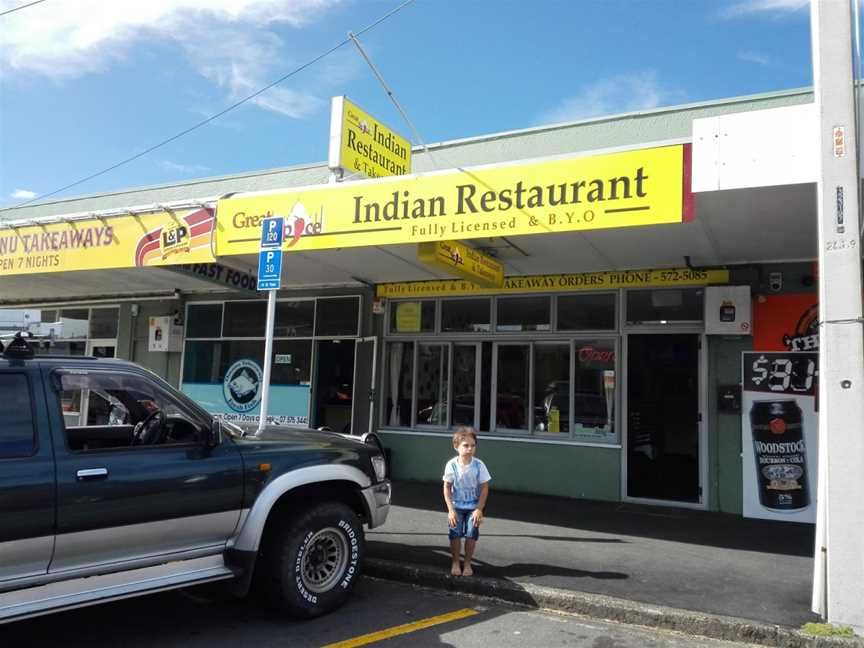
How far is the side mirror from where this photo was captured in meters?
5.02

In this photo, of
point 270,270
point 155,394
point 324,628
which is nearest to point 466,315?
point 270,270

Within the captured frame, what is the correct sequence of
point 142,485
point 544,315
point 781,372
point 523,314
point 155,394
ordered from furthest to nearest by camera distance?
point 523,314 → point 544,315 → point 781,372 → point 155,394 → point 142,485

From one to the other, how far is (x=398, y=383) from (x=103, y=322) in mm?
7732

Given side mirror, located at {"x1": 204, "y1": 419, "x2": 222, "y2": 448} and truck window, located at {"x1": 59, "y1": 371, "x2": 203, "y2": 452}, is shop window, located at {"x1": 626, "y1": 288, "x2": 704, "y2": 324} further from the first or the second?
truck window, located at {"x1": 59, "y1": 371, "x2": 203, "y2": 452}

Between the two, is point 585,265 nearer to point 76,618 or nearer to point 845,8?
point 845,8

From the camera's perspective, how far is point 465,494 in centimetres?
633

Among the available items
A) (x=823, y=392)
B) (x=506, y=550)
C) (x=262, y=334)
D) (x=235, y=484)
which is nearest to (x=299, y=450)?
(x=235, y=484)

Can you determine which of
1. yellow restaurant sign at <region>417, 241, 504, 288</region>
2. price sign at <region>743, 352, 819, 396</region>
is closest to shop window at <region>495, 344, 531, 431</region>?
yellow restaurant sign at <region>417, 241, 504, 288</region>

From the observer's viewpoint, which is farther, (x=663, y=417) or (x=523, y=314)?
Answer: (x=523, y=314)

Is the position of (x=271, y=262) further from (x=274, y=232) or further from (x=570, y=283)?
(x=570, y=283)

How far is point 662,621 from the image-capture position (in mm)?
5434

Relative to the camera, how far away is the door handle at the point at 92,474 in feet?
14.4

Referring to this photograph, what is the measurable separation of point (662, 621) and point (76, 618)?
4413mm

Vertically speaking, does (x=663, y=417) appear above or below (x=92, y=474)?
above
